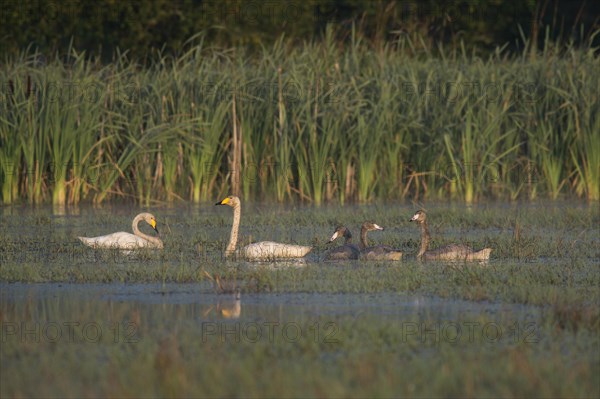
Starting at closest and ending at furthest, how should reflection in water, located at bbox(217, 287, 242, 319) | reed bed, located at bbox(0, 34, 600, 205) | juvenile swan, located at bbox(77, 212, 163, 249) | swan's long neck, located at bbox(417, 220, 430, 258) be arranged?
reflection in water, located at bbox(217, 287, 242, 319) → swan's long neck, located at bbox(417, 220, 430, 258) → juvenile swan, located at bbox(77, 212, 163, 249) → reed bed, located at bbox(0, 34, 600, 205)

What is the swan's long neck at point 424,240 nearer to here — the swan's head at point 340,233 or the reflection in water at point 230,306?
the swan's head at point 340,233

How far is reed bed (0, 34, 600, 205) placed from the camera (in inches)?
611

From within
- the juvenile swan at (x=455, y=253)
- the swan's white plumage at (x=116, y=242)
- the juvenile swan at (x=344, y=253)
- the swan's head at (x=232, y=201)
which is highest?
A: the swan's head at (x=232, y=201)

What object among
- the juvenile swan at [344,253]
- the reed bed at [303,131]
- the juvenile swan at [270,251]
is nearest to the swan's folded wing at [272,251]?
the juvenile swan at [270,251]

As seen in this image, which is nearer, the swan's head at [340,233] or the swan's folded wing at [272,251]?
the swan's folded wing at [272,251]

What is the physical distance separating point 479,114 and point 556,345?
9468 mm

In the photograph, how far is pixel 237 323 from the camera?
7.35 meters

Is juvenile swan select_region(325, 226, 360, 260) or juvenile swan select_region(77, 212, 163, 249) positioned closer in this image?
juvenile swan select_region(325, 226, 360, 260)

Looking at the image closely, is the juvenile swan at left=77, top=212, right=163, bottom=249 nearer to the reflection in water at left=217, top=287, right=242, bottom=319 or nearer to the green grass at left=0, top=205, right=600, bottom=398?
the green grass at left=0, top=205, right=600, bottom=398

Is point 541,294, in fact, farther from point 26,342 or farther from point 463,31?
point 463,31

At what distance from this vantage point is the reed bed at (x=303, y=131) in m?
15.5

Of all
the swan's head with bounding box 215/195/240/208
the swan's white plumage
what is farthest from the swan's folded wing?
the swan's white plumage

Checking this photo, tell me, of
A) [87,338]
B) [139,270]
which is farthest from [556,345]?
[139,270]

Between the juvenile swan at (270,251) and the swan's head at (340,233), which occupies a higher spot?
the swan's head at (340,233)
